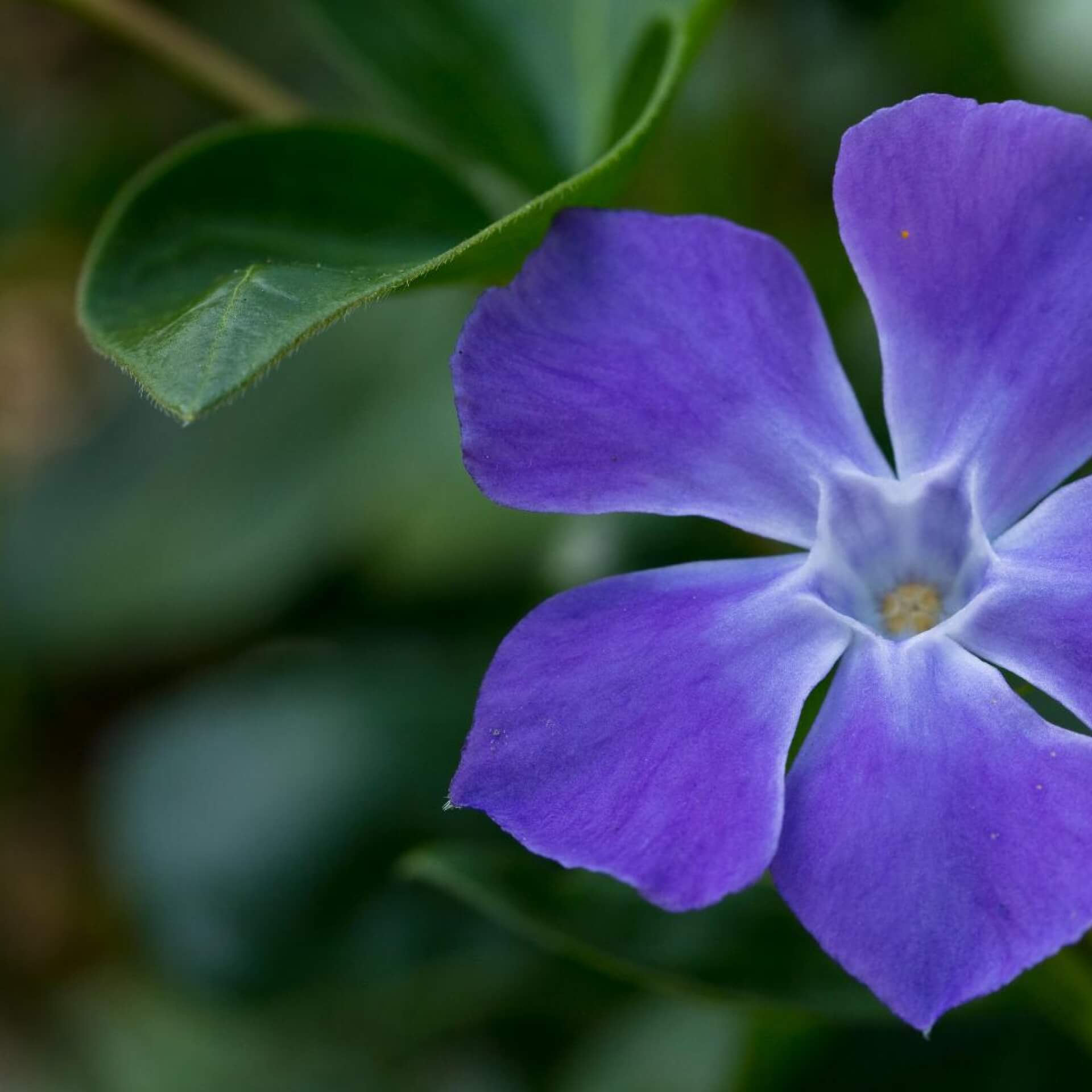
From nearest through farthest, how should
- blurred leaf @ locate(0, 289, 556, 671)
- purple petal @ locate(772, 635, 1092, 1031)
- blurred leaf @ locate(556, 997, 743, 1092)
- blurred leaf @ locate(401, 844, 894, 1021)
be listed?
purple petal @ locate(772, 635, 1092, 1031)
blurred leaf @ locate(401, 844, 894, 1021)
blurred leaf @ locate(556, 997, 743, 1092)
blurred leaf @ locate(0, 289, 556, 671)

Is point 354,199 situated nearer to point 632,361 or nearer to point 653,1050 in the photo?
point 632,361

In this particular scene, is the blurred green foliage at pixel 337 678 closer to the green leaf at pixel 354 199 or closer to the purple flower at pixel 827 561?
the green leaf at pixel 354 199

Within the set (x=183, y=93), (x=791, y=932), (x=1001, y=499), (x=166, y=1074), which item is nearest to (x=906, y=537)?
(x=1001, y=499)

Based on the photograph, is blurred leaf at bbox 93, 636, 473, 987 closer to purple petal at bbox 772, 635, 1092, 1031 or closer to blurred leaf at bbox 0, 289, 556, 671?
blurred leaf at bbox 0, 289, 556, 671

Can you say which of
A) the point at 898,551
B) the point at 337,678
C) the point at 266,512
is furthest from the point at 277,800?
the point at 898,551

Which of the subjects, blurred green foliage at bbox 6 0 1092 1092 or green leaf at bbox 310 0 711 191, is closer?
green leaf at bbox 310 0 711 191

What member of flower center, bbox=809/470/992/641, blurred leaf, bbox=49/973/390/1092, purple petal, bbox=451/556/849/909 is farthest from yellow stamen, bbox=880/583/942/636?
blurred leaf, bbox=49/973/390/1092

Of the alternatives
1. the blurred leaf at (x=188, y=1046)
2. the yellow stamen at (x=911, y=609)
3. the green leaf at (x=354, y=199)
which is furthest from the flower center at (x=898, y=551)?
the blurred leaf at (x=188, y=1046)
